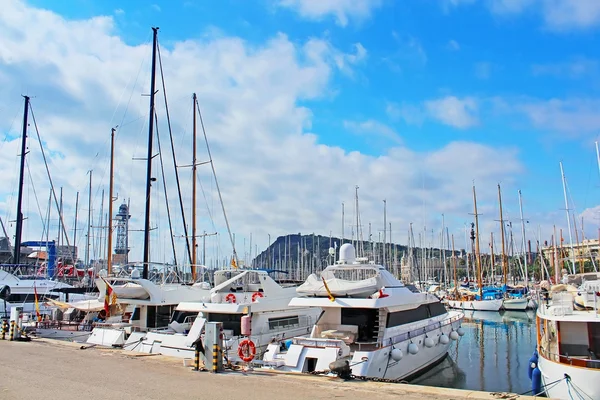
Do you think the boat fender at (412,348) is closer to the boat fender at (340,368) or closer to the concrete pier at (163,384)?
the boat fender at (340,368)

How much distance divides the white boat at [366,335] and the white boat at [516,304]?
32.2m

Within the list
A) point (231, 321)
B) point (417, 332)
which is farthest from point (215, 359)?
point (417, 332)

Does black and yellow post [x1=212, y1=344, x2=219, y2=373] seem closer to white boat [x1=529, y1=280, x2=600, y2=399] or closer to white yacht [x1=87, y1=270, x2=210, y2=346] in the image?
white yacht [x1=87, y1=270, x2=210, y2=346]

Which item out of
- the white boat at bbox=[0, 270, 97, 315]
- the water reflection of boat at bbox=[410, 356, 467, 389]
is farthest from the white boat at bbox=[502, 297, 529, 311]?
the white boat at bbox=[0, 270, 97, 315]

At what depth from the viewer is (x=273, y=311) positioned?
19.4 m

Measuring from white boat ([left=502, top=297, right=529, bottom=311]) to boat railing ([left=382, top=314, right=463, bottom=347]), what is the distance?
28.1 meters

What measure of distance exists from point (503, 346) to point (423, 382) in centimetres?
1272

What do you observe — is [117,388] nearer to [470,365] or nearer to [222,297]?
[222,297]

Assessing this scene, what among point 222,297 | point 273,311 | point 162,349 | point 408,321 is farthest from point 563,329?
point 162,349

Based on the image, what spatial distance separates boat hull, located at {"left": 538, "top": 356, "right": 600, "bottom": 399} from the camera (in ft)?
39.9

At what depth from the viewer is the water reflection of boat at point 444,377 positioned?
1814 centimetres

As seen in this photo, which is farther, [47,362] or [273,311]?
[273,311]

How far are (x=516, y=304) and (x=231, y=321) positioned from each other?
3956 centimetres

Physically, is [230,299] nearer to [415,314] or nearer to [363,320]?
[363,320]
